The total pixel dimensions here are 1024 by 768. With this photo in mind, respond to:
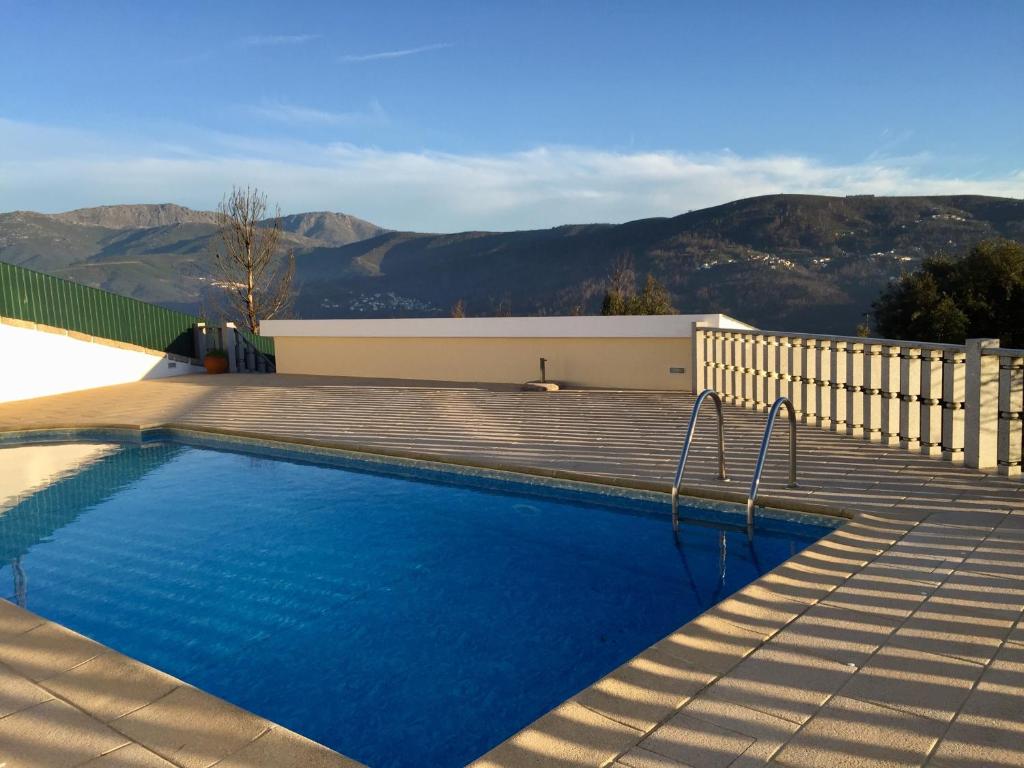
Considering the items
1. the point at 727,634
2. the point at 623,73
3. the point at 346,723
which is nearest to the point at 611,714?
the point at 727,634

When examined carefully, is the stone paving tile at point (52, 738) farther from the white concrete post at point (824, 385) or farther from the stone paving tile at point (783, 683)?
the white concrete post at point (824, 385)

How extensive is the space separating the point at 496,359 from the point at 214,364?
7.52m

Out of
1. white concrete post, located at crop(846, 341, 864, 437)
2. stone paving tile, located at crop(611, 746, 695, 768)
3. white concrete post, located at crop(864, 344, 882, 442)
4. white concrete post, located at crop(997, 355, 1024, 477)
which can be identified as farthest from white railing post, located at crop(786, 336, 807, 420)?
stone paving tile, located at crop(611, 746, 695, 768)

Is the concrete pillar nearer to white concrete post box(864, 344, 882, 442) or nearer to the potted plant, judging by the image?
white concrete post box(864, 344, 882, 442)

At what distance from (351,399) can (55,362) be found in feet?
22.0

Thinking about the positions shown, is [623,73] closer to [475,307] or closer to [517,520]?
[517,520]

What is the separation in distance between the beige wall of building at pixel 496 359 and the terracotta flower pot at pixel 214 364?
162cm

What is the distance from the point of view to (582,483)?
6.67 m

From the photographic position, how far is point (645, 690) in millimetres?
2852

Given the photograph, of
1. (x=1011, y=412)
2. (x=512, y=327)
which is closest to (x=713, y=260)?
(x=512, y=327)

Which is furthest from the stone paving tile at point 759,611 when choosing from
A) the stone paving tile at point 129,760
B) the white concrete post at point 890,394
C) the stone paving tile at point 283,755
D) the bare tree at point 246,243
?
the bare tree at point 246,243

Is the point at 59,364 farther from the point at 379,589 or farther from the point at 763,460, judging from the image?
the point at 763,460

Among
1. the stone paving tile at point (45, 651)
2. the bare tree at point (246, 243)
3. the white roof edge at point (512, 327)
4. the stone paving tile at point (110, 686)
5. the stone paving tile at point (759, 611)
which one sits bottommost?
the stone paving tile at point (45, 651)

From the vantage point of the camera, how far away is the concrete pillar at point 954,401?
20.5 feet
